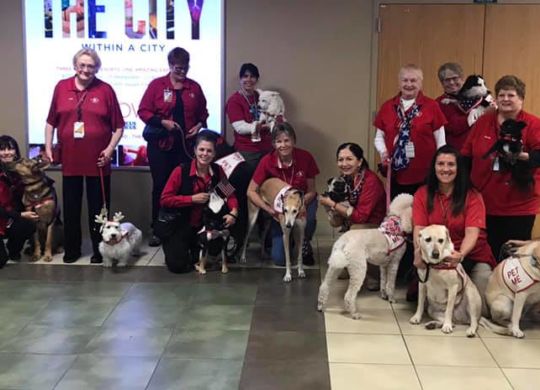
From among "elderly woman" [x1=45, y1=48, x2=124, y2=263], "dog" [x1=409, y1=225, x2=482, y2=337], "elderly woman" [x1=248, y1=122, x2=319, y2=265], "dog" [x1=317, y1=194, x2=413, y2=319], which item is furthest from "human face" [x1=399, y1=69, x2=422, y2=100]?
"elderly woman" [x1=45, y1=48, x2=124, y2=263]

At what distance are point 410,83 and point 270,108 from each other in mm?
1197

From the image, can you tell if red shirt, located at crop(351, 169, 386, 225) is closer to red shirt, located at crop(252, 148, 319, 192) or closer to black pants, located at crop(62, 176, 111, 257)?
red shirt, located at crop(252, 148, 319, 192)

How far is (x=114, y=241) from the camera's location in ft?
14.5

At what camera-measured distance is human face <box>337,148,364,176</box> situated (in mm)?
4040

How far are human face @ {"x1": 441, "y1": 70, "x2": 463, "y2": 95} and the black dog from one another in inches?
30.7

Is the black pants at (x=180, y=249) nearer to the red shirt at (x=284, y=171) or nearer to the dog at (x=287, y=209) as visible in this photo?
the dog at (x=287, y=209)

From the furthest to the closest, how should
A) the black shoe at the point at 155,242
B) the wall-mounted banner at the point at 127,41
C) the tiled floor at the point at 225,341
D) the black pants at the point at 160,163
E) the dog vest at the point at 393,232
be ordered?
the wall-mounted banner at the point at 127,41
the black shoe at the point at 155,242
the black pants at the point at 160,163
the dog vest at the point at 393,232
the tiled floor at the point at 225,341

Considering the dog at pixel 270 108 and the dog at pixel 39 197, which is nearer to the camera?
the dog at pixel 39 197

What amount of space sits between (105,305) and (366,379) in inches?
65.5

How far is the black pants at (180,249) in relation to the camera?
4.41m

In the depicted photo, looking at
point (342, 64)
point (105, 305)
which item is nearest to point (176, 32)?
point (342, 64)

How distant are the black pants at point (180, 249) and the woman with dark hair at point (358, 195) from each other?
102 centimetres

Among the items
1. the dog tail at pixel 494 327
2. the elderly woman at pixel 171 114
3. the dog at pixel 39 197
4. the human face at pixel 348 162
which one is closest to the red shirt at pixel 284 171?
the human face at pixel 348 162

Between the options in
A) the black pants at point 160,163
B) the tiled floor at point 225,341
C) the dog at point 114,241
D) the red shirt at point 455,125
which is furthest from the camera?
the black pants at point 160,163
